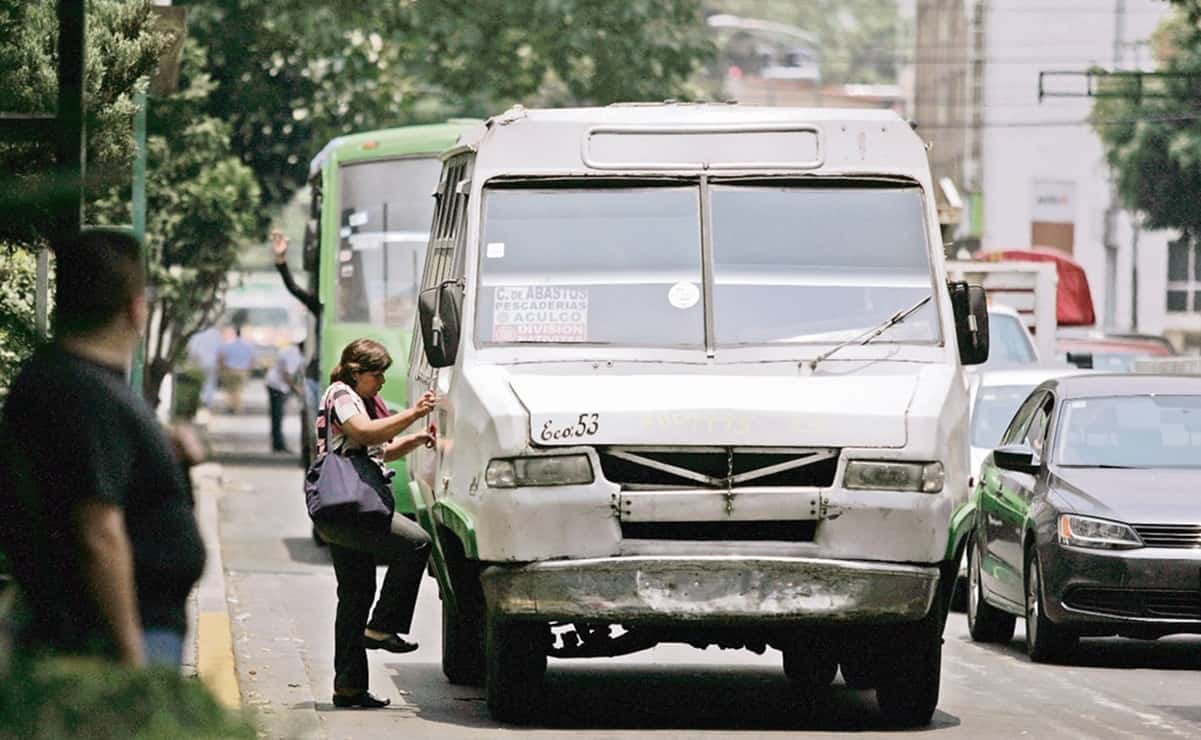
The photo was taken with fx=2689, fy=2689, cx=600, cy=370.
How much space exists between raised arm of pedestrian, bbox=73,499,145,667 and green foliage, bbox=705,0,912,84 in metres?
129

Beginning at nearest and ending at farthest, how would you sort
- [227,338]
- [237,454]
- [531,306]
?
[531,306], [237,454], [227,338]

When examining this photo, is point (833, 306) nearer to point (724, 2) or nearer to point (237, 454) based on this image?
point (237, 454)

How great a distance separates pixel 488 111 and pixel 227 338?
18.1m

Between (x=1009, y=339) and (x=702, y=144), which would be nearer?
(x=702, y=144)

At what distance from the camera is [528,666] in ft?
33.8

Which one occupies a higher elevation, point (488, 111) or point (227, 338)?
point (488, 111)

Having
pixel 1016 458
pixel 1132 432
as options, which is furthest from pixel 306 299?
pixel 1016 458

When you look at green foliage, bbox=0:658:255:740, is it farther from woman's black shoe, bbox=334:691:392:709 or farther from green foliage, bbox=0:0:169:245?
woman's black shoe, bbox=334:691:392:709

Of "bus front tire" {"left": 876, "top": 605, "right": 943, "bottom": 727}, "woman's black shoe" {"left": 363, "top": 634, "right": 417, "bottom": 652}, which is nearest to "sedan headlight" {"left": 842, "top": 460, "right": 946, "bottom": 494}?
"bus front tire" {"left": 876, "top": 605, "right": 943, "bottom": 727}

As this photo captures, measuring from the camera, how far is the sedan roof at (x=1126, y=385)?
554 inches

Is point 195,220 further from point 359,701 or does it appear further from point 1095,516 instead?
point 359,701

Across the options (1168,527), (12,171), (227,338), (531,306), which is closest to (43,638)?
(12,171)

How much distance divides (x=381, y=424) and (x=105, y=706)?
247 inches

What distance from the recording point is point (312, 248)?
72.1ft
